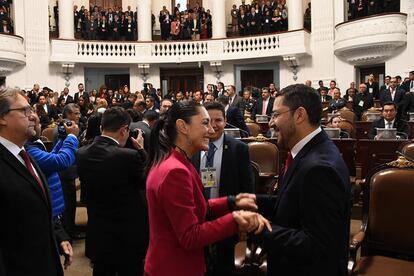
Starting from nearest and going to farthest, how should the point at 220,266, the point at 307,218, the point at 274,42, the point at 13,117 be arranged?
the point at 307,218, the point at 13,117, the point at 220,266, the point at 274,42

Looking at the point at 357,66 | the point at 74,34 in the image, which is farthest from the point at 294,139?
the point at 74,34

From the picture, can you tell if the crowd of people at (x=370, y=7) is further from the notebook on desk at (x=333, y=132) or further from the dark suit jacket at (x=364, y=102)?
the notebook on desk at (x=333, y=132)

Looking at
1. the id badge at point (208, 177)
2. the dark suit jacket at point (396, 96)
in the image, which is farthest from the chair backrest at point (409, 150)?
the dark suit jacket at point (396, 96)

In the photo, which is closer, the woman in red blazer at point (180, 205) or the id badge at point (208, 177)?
the woman in red blazer at point (180, 205)

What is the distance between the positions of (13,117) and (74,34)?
1615cm

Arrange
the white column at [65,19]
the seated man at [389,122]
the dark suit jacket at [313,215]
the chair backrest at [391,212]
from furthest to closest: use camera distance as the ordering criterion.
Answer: the white column at [65,19], the seated man at [389,122], the chair backrest at [391,212], the dark suit jacket at [313,215]

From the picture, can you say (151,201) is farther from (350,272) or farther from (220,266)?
(350,272)

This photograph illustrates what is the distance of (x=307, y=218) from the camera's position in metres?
1.69

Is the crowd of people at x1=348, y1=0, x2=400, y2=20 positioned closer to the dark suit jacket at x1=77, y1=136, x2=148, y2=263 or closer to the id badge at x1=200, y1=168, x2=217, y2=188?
the id badge at x1=200, y1=168, x2=217, y2=188

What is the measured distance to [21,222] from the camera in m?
1.80

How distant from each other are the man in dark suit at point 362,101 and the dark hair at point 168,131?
8.71 metres

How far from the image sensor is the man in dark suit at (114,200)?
105 inches

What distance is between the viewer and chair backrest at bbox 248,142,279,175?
457 cm

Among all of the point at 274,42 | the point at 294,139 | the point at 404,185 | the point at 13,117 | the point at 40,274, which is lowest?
the point at 40,274
